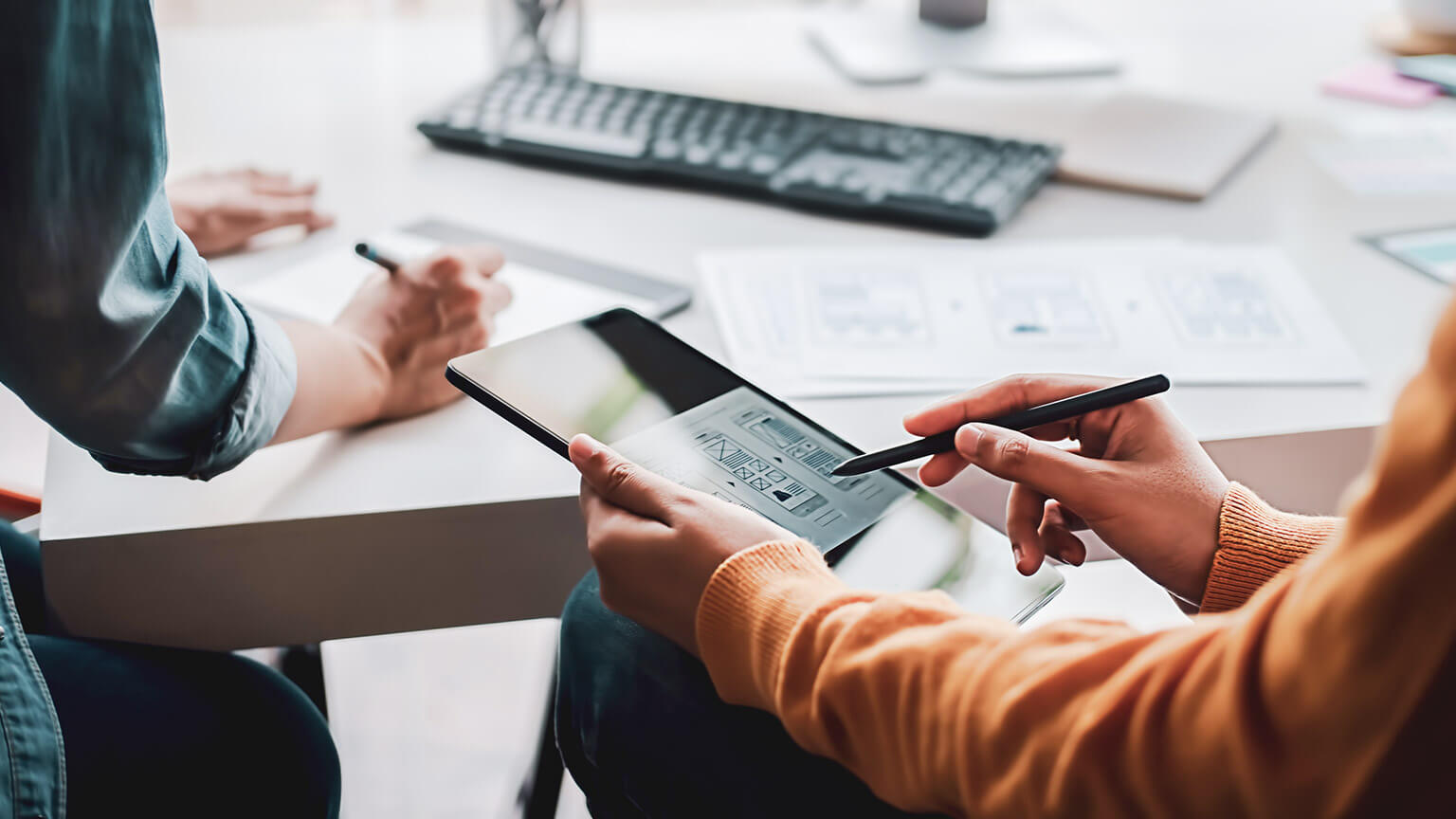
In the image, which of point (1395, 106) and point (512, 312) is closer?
point (512, 312)

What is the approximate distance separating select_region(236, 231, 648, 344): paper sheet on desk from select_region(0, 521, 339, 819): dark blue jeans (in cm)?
23

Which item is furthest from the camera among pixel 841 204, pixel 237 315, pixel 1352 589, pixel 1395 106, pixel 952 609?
pixel 1395 106

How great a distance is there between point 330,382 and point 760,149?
453 mm

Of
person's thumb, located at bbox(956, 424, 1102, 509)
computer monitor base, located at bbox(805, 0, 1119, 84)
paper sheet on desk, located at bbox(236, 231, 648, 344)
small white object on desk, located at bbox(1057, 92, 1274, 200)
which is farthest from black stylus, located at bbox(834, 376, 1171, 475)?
computer monitor base, located at bbox(805, 0, 1119, 84)

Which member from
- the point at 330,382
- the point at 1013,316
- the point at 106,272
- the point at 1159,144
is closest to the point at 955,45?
the point at 1159,144

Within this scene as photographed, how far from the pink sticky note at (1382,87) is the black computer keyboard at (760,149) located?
16.8 inches

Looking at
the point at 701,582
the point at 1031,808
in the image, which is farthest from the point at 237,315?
the point at 1031,808

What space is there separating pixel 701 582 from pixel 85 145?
30 cm

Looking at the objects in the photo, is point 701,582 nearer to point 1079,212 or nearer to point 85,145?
point 85,145

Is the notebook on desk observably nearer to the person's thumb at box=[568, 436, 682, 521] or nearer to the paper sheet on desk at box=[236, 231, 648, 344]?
the paper sheet on desk at box=[236, 231, 648, 344]

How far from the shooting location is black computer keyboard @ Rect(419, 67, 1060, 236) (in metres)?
0.89

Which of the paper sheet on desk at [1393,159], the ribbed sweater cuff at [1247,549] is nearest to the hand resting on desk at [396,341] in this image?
the ribbed sweater cuff at [1247,549]

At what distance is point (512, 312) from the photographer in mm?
745

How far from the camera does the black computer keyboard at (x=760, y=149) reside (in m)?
0.89
